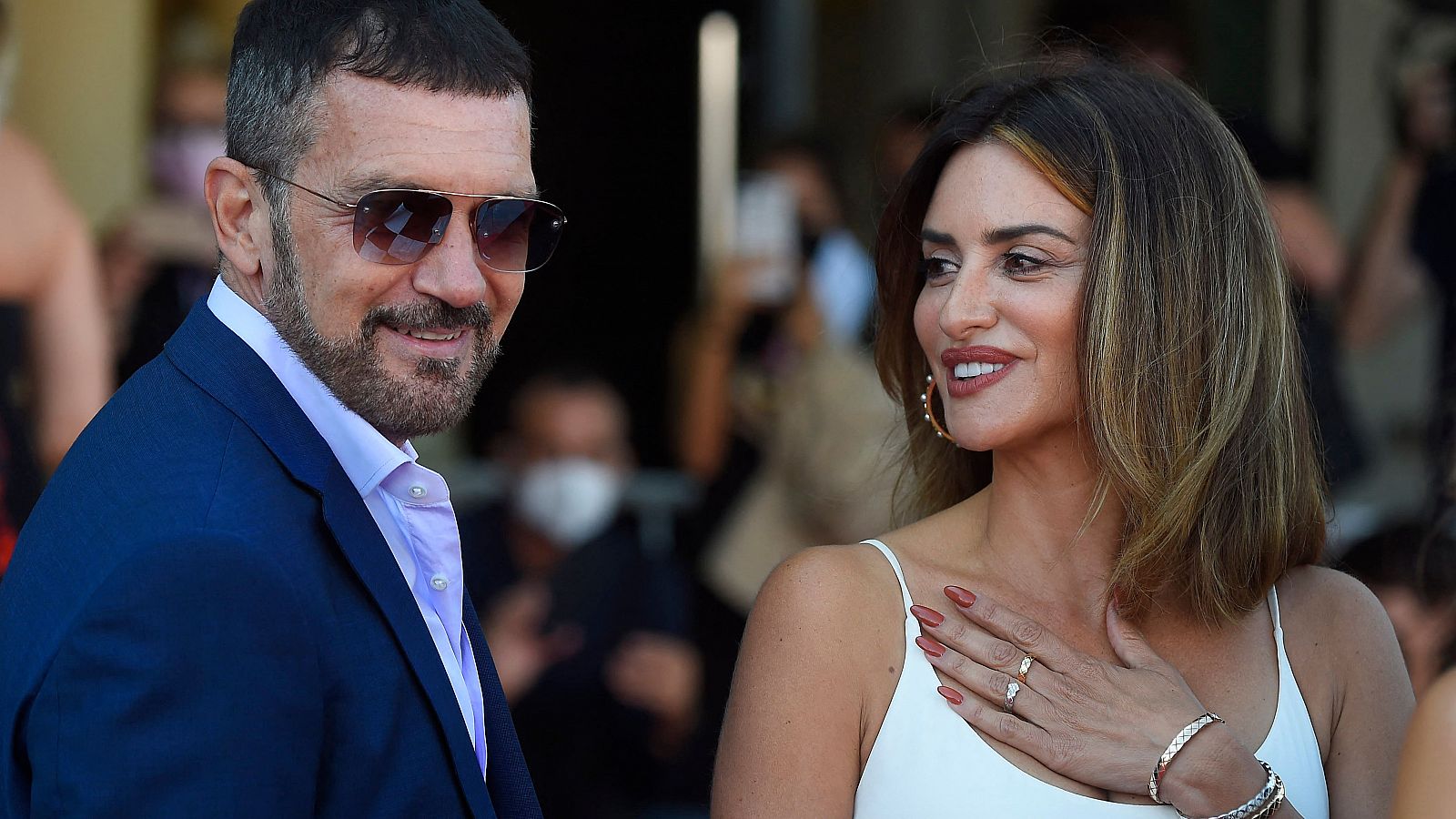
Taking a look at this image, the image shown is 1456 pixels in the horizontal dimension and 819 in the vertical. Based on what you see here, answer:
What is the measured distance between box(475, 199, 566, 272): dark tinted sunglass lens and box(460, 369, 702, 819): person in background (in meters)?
3.12

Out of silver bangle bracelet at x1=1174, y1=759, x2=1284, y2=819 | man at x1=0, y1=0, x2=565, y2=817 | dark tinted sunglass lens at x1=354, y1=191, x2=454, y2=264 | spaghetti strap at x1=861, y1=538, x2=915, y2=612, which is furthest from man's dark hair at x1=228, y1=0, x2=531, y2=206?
silver bangle bracelet at x1=1174, y1=759, x2=1284, y2=819

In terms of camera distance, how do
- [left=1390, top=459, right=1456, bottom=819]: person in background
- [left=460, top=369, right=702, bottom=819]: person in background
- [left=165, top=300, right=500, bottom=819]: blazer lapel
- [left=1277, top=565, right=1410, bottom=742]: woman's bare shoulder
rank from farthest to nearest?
[left=460, top=369, right=702, bottom=819]: person in background < [left=1277, top=565, right=1410, bottom=742]: woman's bare shoulder < [left=165, top=300, right=500, bottom=819]: blazer lapel < [left=1390, top=459, right=1456, bottom=819]: person in background

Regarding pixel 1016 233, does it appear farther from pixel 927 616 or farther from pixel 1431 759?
pixel 1431 759

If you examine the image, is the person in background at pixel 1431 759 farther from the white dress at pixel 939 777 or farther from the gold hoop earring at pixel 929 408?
the gold hoop earring at pixel 929 408

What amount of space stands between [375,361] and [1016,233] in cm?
100

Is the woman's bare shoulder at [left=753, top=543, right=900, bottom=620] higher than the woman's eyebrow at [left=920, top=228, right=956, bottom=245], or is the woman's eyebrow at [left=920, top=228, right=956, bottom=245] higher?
the woman's eyebrow at [left=920, top=228, right=956, bottom=245]

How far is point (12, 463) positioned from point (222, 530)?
7.51 ft

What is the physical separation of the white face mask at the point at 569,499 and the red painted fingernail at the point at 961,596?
120 inches

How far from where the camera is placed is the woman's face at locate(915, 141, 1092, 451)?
232cm

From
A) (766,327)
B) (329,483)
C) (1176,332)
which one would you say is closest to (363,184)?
(329,483)

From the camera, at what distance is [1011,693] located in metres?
2.23

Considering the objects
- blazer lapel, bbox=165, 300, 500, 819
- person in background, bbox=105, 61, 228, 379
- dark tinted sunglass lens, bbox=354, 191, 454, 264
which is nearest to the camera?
blazer lapel, bbox=165, 300, 500, 819

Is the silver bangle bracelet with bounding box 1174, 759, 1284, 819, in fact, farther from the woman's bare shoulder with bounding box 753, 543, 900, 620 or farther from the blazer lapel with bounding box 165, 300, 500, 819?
the blazer lapel with bounding box 165, 300, 500, 819

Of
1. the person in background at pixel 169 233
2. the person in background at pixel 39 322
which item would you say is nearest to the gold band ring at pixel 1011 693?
the person in background at pixel 39 322
